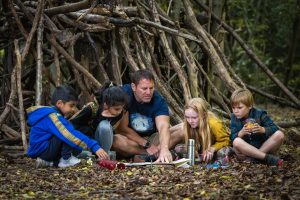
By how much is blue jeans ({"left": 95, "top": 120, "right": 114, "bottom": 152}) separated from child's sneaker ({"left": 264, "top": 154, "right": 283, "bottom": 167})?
1486 mm

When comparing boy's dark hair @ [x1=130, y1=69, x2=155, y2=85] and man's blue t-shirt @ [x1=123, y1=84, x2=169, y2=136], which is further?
man's blue t-shirt @ [x1=123, y1=84, x2=169, y2=136]

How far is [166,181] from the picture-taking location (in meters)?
4.62

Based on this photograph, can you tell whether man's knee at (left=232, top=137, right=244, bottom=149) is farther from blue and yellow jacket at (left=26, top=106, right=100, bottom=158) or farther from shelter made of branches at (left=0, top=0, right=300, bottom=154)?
shelter made of branches at (left=0, top=0, right=300, bottom=154)

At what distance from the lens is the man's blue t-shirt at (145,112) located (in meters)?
6.07

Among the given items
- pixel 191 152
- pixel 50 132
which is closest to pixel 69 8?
pixel 50 132

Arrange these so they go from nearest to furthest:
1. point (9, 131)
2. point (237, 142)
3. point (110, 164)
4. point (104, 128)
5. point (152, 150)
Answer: point (110, 164), point (237, 142), point (104, 128), point (152, 150), point (9, 131)

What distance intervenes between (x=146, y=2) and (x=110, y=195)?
13.8 ft

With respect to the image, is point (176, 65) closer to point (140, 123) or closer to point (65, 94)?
point (140, 123)

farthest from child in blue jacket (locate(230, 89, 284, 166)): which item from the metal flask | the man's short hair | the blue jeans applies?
the blue jeans

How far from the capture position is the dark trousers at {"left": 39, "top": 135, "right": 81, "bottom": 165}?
5527 mm

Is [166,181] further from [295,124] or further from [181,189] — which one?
[295,124]

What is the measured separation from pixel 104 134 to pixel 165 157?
2.12 feet

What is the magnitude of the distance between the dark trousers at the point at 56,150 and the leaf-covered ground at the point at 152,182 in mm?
150

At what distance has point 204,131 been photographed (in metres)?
5.79
